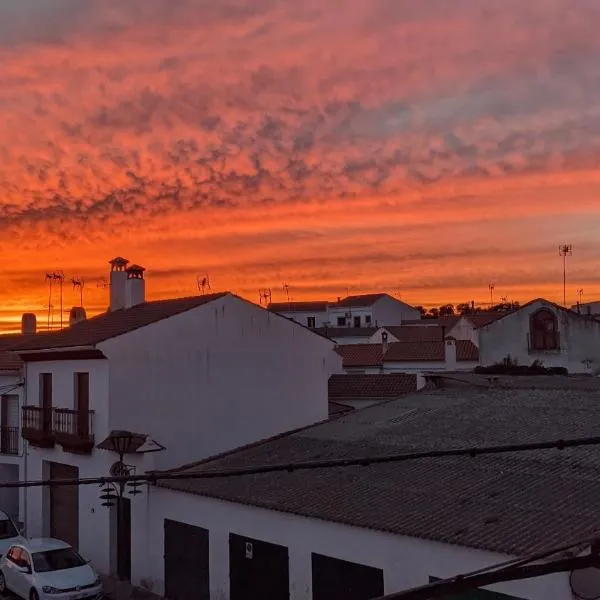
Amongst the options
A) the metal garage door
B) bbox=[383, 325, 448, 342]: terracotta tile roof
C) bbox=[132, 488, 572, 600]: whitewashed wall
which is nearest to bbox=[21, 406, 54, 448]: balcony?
bbox=[132, 488, 572, 600]: whitewashed wall

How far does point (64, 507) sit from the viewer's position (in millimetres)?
26719

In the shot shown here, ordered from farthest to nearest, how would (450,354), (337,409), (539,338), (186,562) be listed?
(539,338) → (450,354) → (337,409) → (186,562)

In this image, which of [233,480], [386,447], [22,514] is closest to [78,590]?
[233,480]

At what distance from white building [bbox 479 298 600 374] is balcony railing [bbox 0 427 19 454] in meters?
31.2

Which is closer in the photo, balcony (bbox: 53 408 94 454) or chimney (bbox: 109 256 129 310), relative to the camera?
balcony (bbox: 53 408 94 454)

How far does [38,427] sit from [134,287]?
637 cm

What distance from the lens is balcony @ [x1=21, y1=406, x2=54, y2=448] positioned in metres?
26.7

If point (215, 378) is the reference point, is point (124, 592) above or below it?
below

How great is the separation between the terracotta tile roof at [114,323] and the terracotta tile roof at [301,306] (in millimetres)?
75533

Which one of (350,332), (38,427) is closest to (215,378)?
(38,427)

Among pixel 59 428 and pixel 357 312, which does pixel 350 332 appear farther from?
pixel 59 428

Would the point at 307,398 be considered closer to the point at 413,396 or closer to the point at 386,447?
the point at 413,396

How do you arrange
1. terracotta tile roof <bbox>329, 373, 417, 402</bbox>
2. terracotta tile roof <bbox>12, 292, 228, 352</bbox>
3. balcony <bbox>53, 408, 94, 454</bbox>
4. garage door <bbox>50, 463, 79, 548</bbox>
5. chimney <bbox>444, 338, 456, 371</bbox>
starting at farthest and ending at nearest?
1. chimney <bbox>444, 338, 456, 371</bbox>
2. terracotta tile roof <bbox>329, 373, 417, 402</bbox>
3. garage door <bbox>50, 463, 79, 548</bbox>
4. terracotta tile roof <bbox>12, 292, 228, 352</bbox>
5. balcony <bbox>53, 408, 94, 454</bbox>

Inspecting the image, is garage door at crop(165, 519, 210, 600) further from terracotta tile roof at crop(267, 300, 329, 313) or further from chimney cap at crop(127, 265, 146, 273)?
terracotta tile roof at crop(267, 300, 329, 313)
